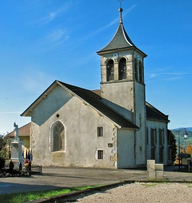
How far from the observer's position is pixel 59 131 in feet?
104

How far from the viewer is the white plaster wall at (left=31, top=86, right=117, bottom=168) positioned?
28703 millimetres

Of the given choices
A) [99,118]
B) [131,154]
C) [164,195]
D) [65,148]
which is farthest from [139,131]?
[164,195]

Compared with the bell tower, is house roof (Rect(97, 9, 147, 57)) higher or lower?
higher

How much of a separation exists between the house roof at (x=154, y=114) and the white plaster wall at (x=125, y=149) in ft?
18.6

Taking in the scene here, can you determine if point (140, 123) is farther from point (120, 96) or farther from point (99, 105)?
point (99, 105)

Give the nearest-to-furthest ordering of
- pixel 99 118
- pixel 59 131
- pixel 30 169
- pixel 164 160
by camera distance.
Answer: pixel 30 169
pixel 99 118
pixel 59 131
pixel 164 160

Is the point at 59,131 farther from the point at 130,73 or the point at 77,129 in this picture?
the point at 130,73

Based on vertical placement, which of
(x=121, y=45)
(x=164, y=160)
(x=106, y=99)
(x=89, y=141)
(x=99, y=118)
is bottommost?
(x=164, y=160)

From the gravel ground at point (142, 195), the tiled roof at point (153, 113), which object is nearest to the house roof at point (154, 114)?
the tiled roof at point (153, 113)

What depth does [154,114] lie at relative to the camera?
1502 inches

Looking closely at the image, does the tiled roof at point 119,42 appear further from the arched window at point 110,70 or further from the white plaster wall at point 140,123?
the white plaster wall at point 140,123

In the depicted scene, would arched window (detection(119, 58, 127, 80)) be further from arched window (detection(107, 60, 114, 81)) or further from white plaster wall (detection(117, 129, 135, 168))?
white plaster wall (detection(117, 129, 135, 168))

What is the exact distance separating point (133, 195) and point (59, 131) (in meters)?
20.3

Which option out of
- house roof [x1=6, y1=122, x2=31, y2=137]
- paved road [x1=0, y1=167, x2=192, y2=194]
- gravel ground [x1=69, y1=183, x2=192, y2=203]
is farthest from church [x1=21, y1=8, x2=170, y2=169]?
gravel ground [x1=69, y1=183, x2=192, y2=203]
